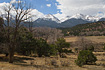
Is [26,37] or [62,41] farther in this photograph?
[62,41]

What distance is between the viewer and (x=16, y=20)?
45.3 feet

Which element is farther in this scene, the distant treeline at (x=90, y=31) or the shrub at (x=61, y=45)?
the distant treeline at (x=90, y=31)

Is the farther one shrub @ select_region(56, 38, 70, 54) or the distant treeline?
the distant treeline

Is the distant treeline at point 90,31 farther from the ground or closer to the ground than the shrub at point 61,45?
farther from the ground

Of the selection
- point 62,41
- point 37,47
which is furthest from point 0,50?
point 62,41

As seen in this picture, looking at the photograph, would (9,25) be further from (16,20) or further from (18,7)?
(18,7)

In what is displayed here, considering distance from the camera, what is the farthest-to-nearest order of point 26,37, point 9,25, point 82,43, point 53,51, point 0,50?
point 82,43 → point 53,51 → point 26,37 → point 0,50 → point 9,25

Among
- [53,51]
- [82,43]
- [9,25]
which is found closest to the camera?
[9,25]

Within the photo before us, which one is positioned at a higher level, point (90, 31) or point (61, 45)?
point (90, 31)

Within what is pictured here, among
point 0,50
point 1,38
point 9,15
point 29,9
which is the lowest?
point 0,50

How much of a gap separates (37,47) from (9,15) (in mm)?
13821

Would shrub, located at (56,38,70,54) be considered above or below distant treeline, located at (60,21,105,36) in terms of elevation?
below

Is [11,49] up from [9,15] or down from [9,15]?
down

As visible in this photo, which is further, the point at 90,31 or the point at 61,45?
the point at 90,31
